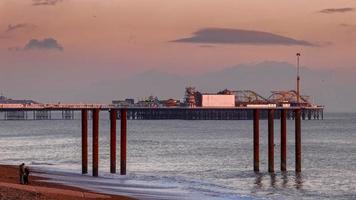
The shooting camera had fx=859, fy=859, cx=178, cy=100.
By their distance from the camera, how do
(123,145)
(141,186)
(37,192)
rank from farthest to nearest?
1. (123,145)
2. (141,186)
3. (37,192)

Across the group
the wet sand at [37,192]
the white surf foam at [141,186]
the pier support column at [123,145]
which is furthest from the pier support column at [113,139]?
the wet sand at [37,192]

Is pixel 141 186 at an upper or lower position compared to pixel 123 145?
lower

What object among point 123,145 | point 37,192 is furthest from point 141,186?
point 37,192

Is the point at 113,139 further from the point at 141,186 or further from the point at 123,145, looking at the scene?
the point at 141,186

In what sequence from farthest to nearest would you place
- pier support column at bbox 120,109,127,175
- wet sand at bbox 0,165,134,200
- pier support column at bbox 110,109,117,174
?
pier support column at bbox 120,109,127,175 < pier support column at bbox 110,109,117,174 < wet sand at bbox 0,165,134,200

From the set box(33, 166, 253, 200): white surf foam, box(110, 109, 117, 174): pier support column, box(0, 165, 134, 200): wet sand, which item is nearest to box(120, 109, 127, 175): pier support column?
box(110, 109, 117, 174): pier support column

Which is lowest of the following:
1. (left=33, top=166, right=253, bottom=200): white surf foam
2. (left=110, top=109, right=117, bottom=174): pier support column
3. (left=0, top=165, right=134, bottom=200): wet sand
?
(left=33, top=166, right=253, bottom=200): white surf foam

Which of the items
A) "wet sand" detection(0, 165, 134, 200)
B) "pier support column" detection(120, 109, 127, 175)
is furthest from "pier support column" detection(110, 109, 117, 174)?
"wet sand" detection(0, 165, 134, 200)

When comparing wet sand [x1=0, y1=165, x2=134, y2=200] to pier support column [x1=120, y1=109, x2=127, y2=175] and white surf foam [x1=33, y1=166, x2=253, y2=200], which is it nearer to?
white surf foam [x1=33, y1=166, x2=253, y2=200]

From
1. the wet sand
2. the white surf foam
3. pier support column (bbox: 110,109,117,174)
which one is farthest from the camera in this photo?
pier support column (bbox: 110,109,117,174)

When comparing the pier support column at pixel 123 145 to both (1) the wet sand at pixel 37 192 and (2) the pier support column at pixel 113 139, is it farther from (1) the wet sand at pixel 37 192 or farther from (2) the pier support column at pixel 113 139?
(1) the wet sand at pixel 37 192

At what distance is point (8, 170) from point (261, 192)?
558 inches

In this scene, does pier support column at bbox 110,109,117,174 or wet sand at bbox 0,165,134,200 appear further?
pier support column at bbox 110,109,117,174

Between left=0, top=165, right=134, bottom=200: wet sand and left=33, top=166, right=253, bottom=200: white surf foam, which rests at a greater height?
left=0, top=165, right=134, bottom=200: wet sand
